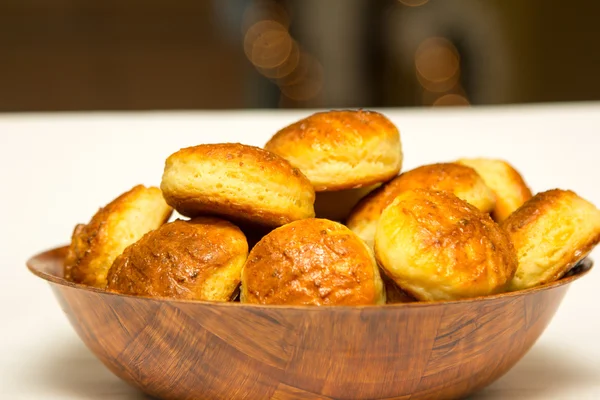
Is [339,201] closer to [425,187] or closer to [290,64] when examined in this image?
[425,187]

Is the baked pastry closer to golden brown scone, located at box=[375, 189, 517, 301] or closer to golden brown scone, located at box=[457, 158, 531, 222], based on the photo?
golden brown scone, located at box=[375, 189, 517, 301]

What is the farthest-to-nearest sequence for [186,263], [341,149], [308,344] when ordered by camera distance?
[341,149]
[186,263]
[308,344]

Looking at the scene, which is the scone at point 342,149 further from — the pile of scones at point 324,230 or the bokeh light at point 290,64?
the bokeh light at point 290,64

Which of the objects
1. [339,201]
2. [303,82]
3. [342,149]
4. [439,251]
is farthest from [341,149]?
[303,82]

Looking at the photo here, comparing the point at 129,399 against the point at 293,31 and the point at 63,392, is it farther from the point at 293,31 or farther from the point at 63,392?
the point at 293,31

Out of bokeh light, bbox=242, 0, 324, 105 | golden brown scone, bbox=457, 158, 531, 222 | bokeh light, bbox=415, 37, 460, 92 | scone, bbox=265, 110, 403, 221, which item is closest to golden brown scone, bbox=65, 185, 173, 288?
scone, bbox=265, 110, 403, 221

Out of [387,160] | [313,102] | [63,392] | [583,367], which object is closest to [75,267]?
[63,392]
